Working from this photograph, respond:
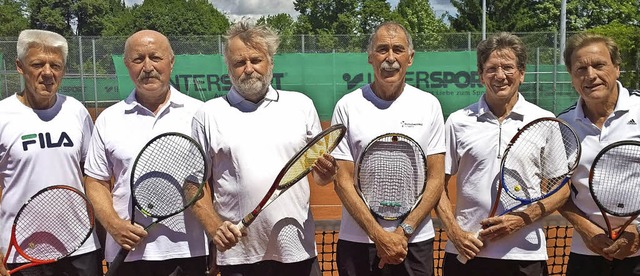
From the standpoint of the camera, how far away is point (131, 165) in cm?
293

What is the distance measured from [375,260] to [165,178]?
0.97 m

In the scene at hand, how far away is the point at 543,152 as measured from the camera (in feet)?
9.57

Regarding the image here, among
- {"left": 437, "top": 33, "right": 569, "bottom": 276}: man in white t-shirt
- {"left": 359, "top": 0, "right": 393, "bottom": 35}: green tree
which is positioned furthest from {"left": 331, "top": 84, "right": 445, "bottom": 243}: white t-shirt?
{"left": 359, "top": 0, "right": 393, "bottom": 35}: green tree

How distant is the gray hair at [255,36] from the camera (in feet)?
9.56

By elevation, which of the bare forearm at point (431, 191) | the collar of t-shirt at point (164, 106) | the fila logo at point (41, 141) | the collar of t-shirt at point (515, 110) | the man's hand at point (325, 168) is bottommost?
the bare forearm at point (431, 191)

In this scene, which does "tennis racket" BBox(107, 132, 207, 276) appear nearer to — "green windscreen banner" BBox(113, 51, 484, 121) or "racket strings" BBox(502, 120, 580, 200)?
"racket strings" BBox(502, 120, 580, 200)

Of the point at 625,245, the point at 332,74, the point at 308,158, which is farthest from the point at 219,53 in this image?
the point at 625,245

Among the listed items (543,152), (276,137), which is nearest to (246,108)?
(276,137)

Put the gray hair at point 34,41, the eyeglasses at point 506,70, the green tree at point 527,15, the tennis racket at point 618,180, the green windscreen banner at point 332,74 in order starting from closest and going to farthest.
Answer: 1. the tennis racket at point 618,180
2. the eyeglasses at point 506,70
3. the gray hair at point 34,41
4. the green windscreen banner at point 332,74
5. the green tree at point 527,15

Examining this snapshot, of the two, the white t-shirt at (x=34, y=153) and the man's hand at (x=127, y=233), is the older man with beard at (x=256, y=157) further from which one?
the white t-shirt at (x=34, y=153)

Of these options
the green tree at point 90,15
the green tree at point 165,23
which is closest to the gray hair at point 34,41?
the green tree at point 165,23

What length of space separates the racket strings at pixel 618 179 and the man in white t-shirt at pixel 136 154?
168cm

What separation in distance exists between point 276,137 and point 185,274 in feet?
2.38

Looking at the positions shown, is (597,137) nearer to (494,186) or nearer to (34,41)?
(494,186)
